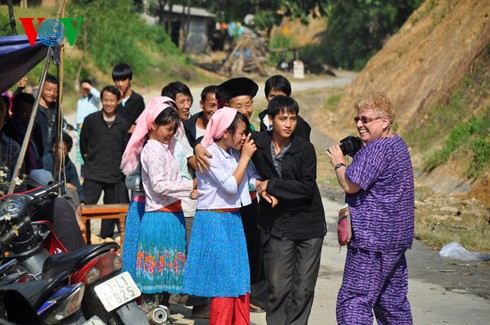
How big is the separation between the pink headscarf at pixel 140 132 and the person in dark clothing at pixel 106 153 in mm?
3112

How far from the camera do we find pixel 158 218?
744cm

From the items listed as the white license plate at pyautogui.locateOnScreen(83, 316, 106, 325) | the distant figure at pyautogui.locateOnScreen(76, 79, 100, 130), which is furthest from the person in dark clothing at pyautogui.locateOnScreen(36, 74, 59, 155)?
the white license plate at pyautogui.locateOnScreen(83, 316, 106, 325)

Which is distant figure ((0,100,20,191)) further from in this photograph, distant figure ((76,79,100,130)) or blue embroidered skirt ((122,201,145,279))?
distant figure ((76,79,100,130))

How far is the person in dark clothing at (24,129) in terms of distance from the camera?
7891mm

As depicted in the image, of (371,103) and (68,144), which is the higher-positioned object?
(371,103)

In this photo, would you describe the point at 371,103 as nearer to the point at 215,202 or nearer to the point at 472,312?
the point at 215,202

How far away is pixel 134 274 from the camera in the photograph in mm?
7492

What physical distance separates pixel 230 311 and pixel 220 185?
904mm

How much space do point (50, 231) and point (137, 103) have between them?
4.99 m

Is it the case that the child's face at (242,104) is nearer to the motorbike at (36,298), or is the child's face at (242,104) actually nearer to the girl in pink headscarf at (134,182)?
the girl in pink headscarf at (134,182)

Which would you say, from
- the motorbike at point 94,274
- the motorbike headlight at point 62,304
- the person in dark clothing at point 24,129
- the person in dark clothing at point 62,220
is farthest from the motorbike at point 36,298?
the person in dark clothing at point 24,129

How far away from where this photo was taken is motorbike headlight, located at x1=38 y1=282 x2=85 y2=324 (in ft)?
16.9

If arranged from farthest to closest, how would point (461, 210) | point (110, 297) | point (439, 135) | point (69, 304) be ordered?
1. point (439, 135)
2. point (461, 210)
3. point (110, 297)
4. point (69, 304)

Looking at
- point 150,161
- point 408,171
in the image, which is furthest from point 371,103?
point 150,161
